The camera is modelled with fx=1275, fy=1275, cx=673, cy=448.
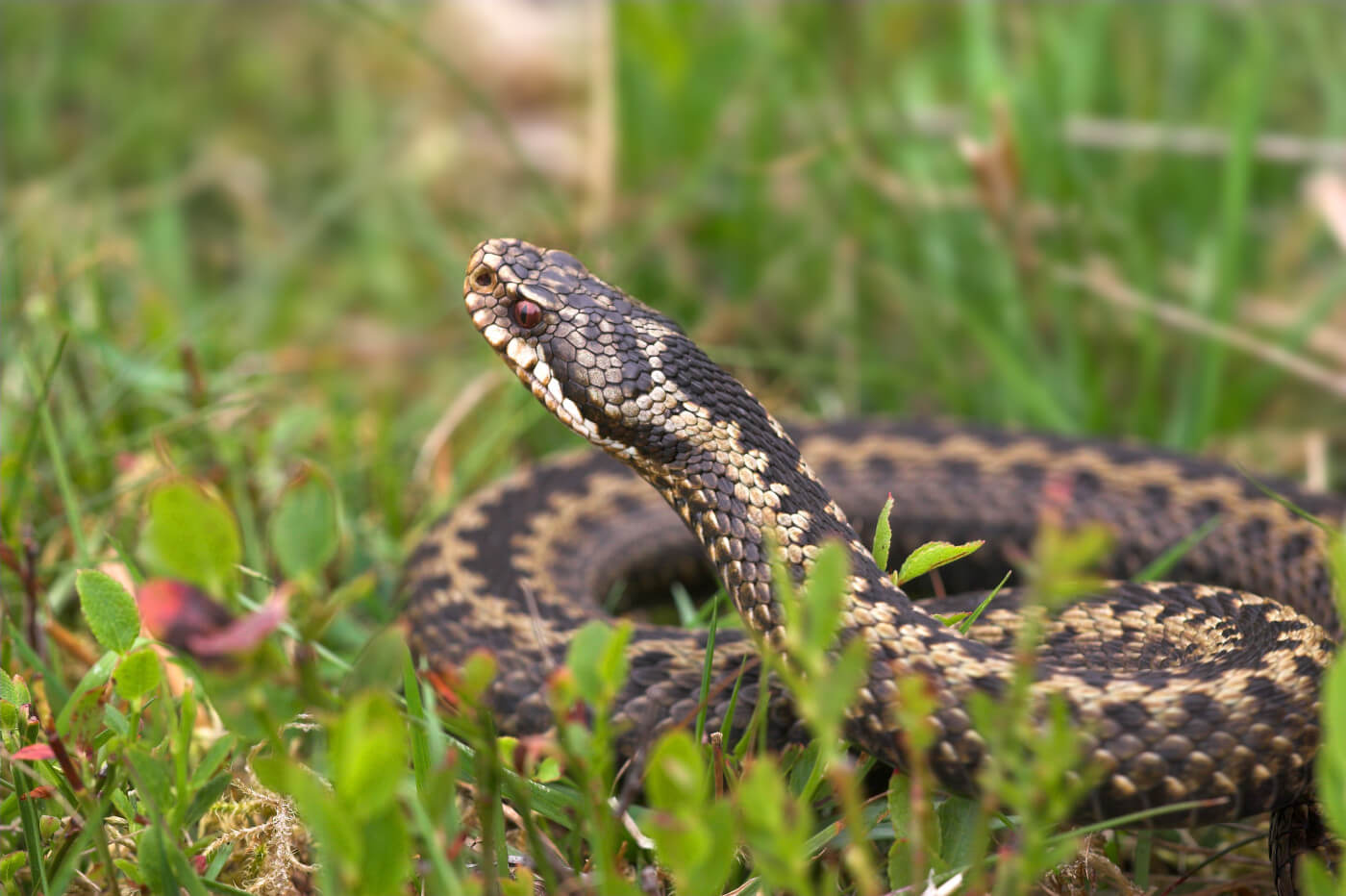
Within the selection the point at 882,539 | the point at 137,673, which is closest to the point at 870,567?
the point at 882,539

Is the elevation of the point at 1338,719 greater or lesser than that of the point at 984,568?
greater

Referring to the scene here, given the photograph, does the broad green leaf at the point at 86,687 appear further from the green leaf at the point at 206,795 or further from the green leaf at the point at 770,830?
the green leaf at the point at 770,830

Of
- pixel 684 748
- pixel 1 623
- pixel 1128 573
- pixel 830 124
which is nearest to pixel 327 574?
pixel 1 623

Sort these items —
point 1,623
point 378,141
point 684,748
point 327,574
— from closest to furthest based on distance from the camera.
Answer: point 684,748
point 1,623
point 327,574
point 378,141

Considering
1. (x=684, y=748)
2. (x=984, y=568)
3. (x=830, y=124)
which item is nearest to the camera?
(x=684, y=748)

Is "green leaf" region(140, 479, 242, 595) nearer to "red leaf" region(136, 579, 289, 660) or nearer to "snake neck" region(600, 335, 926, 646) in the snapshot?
"red leaf" region(136, 579, 289, 660)

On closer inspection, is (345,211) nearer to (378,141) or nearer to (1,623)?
(378,141)

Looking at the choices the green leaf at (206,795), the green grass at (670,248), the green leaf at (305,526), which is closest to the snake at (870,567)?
the green grass at (670,248)
